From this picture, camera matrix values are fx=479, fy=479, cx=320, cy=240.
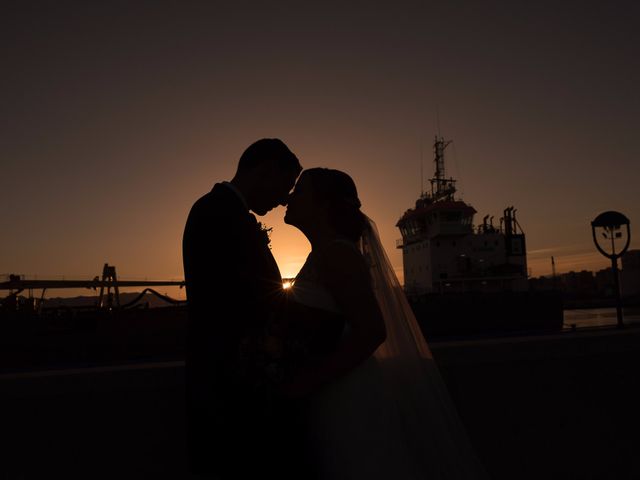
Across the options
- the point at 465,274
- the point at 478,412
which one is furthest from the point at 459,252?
the point at 478,412

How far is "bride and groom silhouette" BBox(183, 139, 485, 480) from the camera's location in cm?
141

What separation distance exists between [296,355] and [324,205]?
0.61 meters

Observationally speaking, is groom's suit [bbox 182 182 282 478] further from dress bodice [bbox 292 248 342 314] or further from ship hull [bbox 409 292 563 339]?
ship hull [bbox 409 292 563 339]

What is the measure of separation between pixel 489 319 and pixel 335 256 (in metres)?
30.7

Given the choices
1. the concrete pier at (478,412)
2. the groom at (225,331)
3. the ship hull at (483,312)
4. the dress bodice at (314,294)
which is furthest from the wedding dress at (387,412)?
the ship hull at (483,312)

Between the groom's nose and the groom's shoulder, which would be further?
the groom's nose

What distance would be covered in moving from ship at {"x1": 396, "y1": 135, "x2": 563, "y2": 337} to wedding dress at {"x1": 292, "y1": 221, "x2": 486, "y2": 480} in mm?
27182

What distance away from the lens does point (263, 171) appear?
5.33 ft

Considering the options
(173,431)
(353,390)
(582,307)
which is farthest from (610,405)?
(582,307)

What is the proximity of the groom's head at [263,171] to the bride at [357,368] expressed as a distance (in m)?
0.23

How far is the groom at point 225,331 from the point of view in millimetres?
1397

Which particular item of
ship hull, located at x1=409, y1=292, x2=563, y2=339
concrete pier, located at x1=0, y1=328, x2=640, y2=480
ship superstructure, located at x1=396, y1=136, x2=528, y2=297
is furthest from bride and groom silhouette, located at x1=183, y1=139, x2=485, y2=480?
ship superstructure, located at x1=396, y1=136, x2=528, y2=297

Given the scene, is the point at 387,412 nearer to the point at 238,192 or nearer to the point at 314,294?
the point at 314,294

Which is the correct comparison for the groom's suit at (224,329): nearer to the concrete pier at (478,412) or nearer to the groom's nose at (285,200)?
the groom's nose at (285,200)
